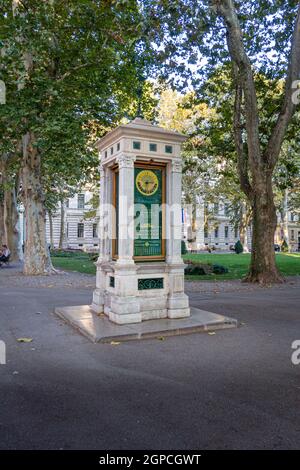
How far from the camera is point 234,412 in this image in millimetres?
3660

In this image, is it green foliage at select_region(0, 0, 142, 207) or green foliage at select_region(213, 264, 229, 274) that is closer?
green foliage at select_region(0, 0, 142, 207)

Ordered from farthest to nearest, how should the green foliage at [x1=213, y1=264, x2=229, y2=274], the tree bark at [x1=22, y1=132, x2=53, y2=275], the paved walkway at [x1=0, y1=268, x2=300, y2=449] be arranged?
the green foliage at [x1=213, y1=264, x2=229, y2=274], the tree bark at [x1=22, y1=132, x2=53, y2=275], the paved walkway at [x1=0, y1=268, x2=300, y2=449]

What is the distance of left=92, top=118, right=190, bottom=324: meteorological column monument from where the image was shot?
23.9 ft

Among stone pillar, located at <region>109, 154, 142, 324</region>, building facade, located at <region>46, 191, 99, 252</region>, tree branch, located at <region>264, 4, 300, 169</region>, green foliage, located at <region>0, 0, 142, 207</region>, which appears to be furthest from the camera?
building facade, located at <region>46, 191, 99, 252</region>

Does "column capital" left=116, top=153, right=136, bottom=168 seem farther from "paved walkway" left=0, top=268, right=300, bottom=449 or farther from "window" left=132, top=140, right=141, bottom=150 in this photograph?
"paved walkway" left=0, top=268, right=300, bottom=449

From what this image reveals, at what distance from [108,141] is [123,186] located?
53.4 inches

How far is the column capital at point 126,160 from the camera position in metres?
7.27

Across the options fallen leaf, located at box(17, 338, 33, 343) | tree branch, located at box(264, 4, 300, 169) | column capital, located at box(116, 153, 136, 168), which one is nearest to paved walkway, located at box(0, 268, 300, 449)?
fallen leaf, located at box(17, 338, 33, 343)

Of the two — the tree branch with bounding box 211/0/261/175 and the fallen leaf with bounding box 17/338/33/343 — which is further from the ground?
the tree branch with bounding box 211/0/261/175

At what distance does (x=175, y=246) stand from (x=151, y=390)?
3934mm

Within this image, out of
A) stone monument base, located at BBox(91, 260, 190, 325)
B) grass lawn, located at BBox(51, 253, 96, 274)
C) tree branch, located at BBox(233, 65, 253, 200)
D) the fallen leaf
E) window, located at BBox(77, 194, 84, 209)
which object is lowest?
grass lawn, located at BBox(51, 253, 96, 274)

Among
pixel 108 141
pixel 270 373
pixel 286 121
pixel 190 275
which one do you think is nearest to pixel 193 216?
pixel 190 275
